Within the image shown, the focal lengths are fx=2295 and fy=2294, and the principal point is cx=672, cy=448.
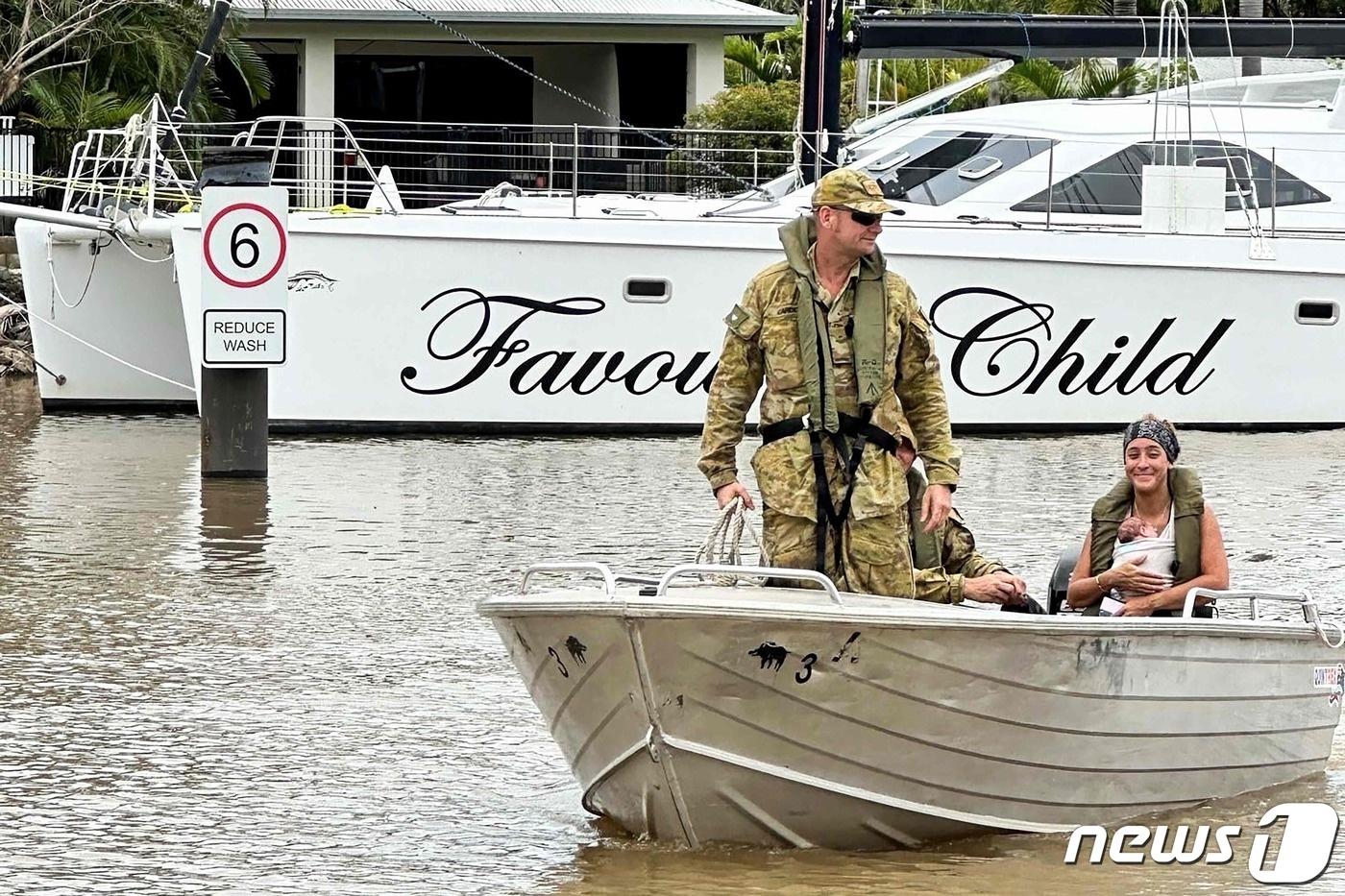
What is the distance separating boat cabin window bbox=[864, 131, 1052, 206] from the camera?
1870cm

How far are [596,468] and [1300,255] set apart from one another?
6.38m

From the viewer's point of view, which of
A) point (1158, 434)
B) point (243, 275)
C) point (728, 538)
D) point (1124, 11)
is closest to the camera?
point (728, 538)

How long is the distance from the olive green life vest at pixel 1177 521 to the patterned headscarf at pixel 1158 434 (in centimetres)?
6

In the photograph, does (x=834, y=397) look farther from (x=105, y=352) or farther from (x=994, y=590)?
(x=105, y=352)

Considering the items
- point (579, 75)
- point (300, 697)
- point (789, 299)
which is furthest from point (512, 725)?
point (579, 75)

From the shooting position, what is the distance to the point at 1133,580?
7.38 metres

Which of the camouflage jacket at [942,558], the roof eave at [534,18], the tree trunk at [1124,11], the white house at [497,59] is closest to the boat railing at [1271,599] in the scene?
the camouflage jacket at [942,558]

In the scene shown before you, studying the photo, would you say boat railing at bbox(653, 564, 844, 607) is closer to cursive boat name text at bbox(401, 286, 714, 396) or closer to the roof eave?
cursive boat name text at bbox(401, 286, 714, 396)

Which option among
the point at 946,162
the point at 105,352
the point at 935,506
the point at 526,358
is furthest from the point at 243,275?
the point at 935,506

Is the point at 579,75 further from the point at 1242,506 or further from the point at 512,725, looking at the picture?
the point at 512,725

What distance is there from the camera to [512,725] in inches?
323

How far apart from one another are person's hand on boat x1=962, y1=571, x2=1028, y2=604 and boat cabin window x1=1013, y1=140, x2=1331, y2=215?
11.8 m

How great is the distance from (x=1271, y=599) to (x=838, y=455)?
155 centimetres

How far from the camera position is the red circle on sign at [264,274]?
14.3 m
